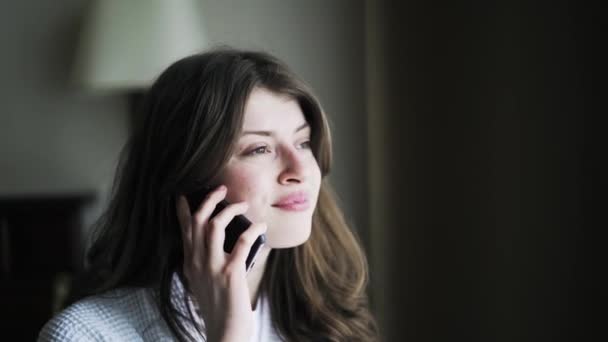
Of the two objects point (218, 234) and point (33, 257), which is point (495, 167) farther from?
point (33, 257)

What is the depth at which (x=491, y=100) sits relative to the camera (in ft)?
3.26

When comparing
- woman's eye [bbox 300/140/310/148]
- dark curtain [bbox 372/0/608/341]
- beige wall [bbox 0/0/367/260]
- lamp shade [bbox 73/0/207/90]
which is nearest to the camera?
dark curtain [bbox 372/0/608/341]

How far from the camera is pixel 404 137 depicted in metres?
1.26

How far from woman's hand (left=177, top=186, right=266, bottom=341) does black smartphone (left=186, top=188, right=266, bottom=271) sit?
1cm

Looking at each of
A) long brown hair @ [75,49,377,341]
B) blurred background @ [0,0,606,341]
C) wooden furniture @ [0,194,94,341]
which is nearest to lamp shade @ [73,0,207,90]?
blurred background @ [0,0,606,341]

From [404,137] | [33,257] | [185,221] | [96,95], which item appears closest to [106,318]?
[185,221]

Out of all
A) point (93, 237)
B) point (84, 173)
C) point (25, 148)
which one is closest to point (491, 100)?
point (93, 237)

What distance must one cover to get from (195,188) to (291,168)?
16 centimetres

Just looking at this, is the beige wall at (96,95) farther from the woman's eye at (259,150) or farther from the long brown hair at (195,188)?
the woman's eye at (259,150)

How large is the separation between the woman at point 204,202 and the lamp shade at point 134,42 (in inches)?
25.4

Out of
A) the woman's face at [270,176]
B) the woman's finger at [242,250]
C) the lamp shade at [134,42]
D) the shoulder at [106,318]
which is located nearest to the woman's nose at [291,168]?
the woman's face at [270,176]

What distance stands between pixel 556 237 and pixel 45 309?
1.61 meters

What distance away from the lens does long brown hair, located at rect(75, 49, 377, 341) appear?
938 millimetres

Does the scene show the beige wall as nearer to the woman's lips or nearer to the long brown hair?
the long brown hair
